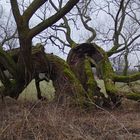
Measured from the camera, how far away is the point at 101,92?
11422 mm

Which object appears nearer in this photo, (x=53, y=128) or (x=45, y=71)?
(x=53, y=128)

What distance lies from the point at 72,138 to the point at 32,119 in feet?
3.40

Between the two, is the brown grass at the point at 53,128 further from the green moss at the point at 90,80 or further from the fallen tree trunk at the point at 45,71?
the fallen tree trunk at the point at 45,71

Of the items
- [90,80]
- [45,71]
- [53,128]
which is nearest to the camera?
[53,128]

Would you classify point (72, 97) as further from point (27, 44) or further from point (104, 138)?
point (104, 138)

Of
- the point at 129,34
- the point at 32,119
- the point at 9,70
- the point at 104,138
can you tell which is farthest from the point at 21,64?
the point at 129,34

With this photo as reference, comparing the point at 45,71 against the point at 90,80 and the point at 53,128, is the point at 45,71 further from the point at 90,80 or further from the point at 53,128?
the point at 53,128

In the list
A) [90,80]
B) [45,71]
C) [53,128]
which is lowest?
[53,128]

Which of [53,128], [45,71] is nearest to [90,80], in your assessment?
[45,71]

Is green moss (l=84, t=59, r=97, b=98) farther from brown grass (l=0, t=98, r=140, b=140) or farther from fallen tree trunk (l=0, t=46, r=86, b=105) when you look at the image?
brown grass (l=0, t=98, r=140, b=140)

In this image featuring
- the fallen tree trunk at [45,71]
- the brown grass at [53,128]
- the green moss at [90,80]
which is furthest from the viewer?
the fallen tree trunk at [45,71]

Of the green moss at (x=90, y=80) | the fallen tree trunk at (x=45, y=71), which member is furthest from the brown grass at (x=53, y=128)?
the fallen tree trunk at (x=45, y=71)

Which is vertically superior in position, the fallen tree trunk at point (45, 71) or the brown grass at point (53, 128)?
the fallen tree trunk at point (45, 71)

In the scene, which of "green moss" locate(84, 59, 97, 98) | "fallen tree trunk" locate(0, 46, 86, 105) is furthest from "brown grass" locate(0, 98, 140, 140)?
"fallen tree trunk" locate(0, 46, 86, 105)
